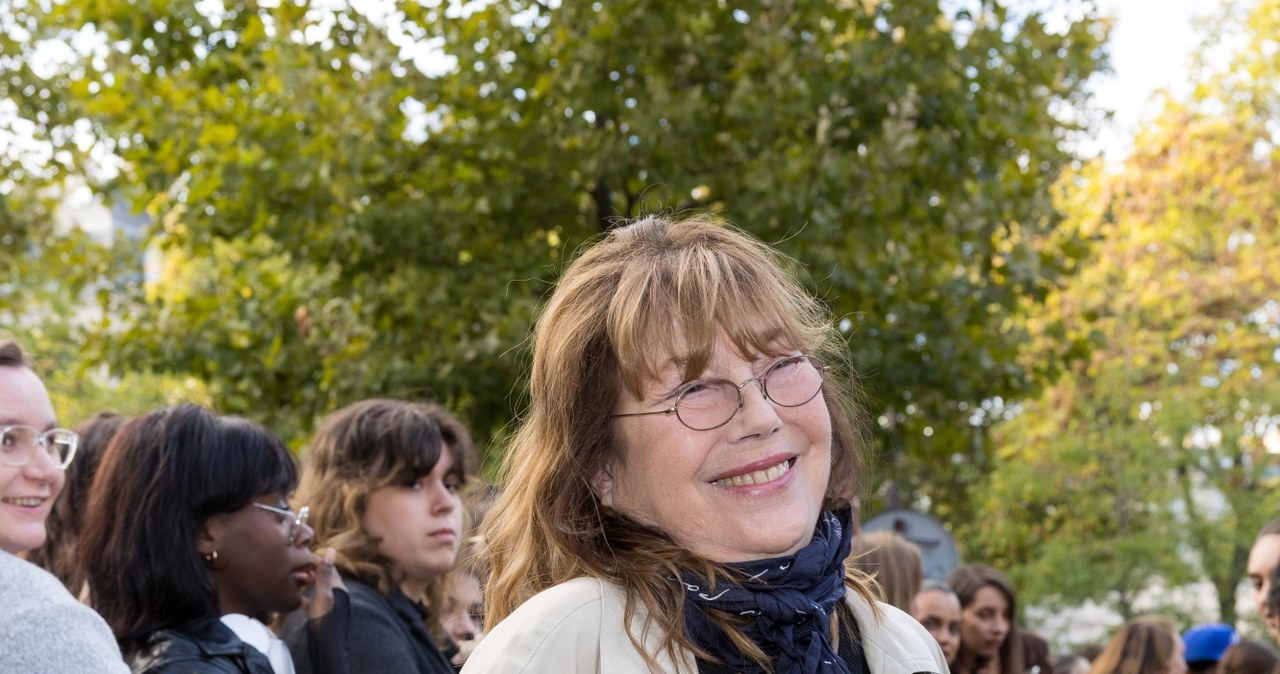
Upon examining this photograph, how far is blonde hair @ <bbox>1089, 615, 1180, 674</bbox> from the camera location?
8039 mm

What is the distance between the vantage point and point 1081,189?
2286 centimetres

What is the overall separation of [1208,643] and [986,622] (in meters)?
1.57

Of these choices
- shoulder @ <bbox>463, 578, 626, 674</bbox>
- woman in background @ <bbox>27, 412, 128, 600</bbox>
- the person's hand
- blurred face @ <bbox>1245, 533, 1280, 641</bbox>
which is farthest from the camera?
blurred face @ <bbox>1245, 533, 1280, 641</bbox>

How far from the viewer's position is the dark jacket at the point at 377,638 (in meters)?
4.15

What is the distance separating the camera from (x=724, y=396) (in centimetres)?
233

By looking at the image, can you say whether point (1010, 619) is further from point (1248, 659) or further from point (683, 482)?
point (683, 482)

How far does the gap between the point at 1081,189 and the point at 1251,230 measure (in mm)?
2757

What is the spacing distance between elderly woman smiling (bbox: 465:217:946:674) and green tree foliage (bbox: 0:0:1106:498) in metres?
5.83

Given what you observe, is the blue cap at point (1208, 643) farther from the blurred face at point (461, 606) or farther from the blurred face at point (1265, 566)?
the blurred face at point (461, 606)

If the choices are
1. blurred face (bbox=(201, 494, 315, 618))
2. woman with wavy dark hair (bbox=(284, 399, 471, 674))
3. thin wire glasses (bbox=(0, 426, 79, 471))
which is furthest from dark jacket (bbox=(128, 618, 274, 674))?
woman with wavy dark hair (bbox=(284, 399, 471, 674))

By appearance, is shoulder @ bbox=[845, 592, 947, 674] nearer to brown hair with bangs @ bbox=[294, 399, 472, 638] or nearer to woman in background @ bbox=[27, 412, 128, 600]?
brown hair with bangs @ bbox=[294, 399, 472, 638]

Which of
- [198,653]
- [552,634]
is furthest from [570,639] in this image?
[198,653]

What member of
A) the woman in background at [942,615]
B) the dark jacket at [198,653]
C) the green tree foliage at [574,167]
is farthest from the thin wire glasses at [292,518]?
the green tree foliage at [574,167]

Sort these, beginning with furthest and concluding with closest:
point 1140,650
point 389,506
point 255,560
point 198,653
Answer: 1. point 1140,650
2. point 389,506
3. point 255,560
4. point 198,653
